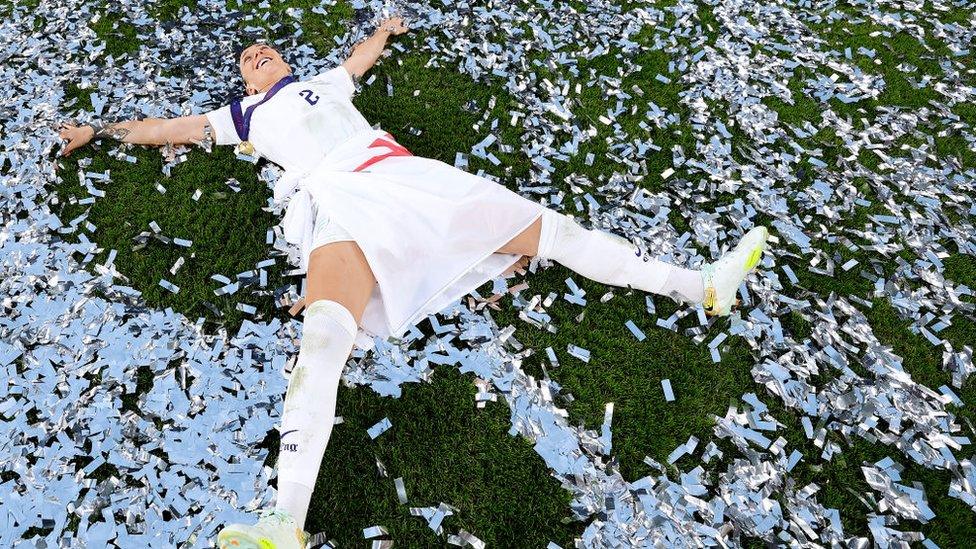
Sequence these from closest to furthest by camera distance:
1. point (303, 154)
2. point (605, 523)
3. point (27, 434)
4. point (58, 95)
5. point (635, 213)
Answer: point (605, 523), point (27, 434), point (303, 154), point (635, 213), point (58, 95)

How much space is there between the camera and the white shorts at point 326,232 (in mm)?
3223

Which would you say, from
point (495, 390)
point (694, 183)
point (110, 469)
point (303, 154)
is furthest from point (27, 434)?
point (694, 183)

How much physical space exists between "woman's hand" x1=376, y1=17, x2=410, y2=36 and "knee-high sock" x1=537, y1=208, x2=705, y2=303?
2510 mm

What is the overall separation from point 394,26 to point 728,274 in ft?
10.8

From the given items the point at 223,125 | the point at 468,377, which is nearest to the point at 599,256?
the point at 468,377

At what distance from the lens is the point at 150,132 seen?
4.25 metres

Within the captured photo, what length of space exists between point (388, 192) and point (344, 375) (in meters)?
0.99

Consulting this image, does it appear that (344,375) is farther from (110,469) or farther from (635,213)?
(635,213)

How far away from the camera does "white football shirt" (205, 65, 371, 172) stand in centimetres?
375

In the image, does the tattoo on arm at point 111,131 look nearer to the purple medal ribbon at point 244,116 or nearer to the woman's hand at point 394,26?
the purple medal ribbon at point 244,116

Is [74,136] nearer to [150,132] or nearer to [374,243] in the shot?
[150,132]

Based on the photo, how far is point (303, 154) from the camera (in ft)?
12.3

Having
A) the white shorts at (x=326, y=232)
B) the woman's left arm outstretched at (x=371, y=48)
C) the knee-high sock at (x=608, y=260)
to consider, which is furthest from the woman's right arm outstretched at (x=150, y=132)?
the knee-high sock at (x=608, y=260)

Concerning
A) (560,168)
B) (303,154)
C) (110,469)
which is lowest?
(110,469)
